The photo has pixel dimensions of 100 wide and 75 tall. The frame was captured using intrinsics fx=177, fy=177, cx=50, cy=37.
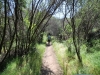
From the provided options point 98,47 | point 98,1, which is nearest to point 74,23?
point 98,1

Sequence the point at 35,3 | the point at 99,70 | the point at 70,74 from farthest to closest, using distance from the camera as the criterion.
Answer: the point at 35,3, the point at 70,74, the point at 99,70

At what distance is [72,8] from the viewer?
977 cm

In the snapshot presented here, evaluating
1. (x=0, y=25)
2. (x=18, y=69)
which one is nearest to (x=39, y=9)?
(x=0, y=25)

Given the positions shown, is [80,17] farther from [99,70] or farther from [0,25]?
[0,25]

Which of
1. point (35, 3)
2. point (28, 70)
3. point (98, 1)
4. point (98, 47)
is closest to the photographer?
point (28, 70)

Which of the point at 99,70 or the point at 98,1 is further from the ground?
the point at 98,1

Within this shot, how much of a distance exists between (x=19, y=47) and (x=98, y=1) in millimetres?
7964

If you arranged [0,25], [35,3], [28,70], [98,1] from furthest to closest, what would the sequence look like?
[0,25]
[35,3]
[98,1]
[28,70]

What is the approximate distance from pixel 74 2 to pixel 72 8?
0.35 m

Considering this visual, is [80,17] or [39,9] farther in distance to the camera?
[39,9]

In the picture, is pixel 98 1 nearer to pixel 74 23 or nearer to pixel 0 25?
pixel 74 23

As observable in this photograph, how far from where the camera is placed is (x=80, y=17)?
32.9ft

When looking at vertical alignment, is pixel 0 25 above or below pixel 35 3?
below

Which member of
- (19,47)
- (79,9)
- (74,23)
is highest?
(79,9)
